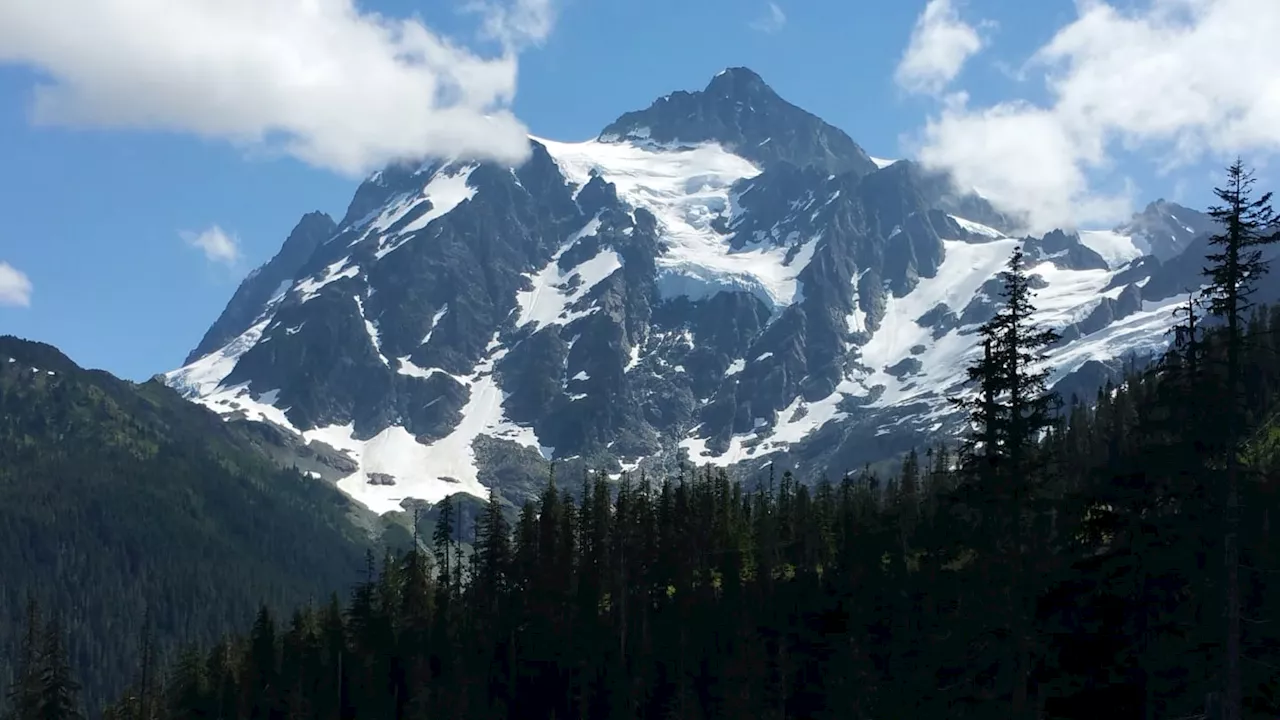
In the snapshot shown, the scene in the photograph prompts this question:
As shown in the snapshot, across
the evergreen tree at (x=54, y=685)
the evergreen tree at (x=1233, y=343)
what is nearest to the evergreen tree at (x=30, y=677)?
the evergreen tree at (x=54, y=685)

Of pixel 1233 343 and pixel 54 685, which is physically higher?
pixel 1233 343

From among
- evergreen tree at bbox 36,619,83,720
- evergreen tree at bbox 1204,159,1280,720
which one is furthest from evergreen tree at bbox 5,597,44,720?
evergreen tree at bbox 1204,159,1280,720

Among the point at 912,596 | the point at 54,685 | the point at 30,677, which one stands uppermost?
the point at 912,596

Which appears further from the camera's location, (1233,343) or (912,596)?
(912,596)

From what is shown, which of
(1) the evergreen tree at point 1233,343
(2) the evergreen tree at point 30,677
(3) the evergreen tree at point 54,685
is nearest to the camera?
(1) the evergreen tree at point 1233,343

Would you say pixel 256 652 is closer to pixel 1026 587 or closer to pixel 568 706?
pixel 568 706

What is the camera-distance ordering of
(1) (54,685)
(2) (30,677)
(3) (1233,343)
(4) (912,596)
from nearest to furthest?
(3) (1233,343), (4) (912,596), (1) (54,685), (2) (30,677)

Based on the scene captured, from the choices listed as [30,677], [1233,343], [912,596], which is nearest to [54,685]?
[30,677]

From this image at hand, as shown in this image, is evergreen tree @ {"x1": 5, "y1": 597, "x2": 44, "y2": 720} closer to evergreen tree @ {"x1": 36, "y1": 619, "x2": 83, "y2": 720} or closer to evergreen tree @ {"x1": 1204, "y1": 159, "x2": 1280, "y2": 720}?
evergreen tree @ {"x1": 36, "y1": 619, "x2": 83, "y2": 720}

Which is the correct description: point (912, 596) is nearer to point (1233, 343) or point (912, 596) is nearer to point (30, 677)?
point (1233, 343)

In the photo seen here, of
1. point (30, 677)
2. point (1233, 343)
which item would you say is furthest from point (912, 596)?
point (30, 677)

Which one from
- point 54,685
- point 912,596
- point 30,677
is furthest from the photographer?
point 30,677

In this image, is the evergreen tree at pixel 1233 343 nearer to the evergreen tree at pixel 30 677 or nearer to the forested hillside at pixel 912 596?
the forested hillside at pixel 912 596

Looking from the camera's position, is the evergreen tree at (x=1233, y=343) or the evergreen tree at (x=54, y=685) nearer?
the evergreen tree at (x=1233, y=343)
